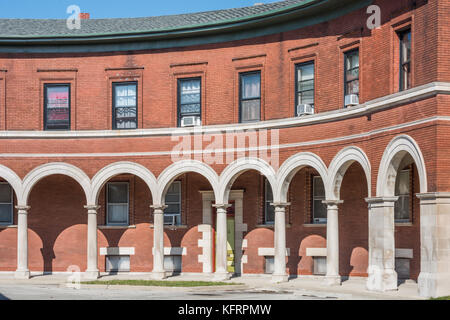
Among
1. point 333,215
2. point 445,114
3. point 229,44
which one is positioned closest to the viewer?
point 445,114

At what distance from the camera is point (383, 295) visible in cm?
2392

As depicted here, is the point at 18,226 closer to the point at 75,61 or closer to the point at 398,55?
the point at 75,61

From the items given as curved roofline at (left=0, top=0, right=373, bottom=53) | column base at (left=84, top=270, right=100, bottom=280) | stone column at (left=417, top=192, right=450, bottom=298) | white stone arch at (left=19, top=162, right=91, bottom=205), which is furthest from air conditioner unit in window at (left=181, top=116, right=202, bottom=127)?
stone column at (left=417, top=192, right=450, bottom=298)

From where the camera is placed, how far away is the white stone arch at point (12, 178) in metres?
32.4

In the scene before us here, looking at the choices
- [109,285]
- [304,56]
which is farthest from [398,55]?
[109,285]

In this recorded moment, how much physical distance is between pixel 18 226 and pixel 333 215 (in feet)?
38.9

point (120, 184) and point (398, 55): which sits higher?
point (398, 55)

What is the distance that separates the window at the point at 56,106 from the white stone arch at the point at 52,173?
168 cm

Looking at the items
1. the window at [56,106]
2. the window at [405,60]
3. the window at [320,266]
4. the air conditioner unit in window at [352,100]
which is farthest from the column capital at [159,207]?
the window at [405,60]

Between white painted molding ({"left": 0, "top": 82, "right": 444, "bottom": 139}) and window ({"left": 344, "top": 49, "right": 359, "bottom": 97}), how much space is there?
83cm

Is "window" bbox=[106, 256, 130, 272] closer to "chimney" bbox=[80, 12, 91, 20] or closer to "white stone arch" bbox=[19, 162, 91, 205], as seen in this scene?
"white stone arch" bbox=[19, 162, 91, 205]

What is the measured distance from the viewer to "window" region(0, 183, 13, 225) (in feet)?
112

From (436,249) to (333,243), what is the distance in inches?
234

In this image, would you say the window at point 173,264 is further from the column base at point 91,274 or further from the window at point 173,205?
the column base at point 91,274
